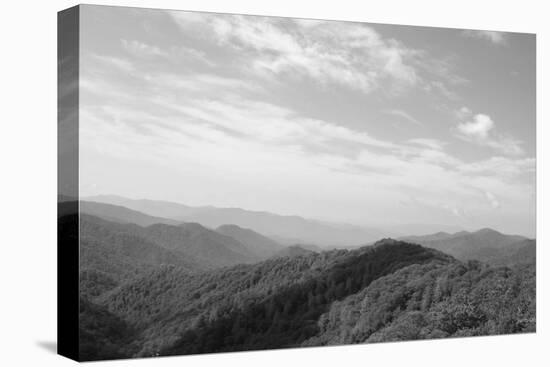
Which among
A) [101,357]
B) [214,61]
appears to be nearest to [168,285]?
[101,357]

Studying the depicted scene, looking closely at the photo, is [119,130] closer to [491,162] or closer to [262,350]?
[262,350]

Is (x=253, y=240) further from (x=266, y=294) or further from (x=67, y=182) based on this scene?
(x=67, y=182)

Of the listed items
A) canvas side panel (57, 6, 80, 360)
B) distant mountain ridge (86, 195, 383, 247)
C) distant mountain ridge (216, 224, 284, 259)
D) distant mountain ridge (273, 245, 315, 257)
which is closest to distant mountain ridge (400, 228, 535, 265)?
distant mountain ridge (86, 195, 383, 247)

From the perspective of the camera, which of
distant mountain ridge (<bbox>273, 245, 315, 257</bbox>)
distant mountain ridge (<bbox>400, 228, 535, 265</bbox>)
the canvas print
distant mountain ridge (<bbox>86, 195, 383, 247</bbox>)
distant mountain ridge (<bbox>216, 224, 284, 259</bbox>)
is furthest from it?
distant mountain ridge (<bbox>400, 228, 535, 265</bbox>)

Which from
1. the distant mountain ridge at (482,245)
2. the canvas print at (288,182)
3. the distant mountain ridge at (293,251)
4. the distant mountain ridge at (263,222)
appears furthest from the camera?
the distant mountain ridge at (482,245)

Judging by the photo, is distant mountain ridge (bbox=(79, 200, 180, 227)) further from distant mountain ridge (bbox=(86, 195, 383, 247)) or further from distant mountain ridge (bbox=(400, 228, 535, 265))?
distant mountain ridge (bbox=(400, 228, 535, 265))

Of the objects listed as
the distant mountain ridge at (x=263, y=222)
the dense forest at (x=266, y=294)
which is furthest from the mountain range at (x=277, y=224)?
the dense forest at (x=266, y=294)

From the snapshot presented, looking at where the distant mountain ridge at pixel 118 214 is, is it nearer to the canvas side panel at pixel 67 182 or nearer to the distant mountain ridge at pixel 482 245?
the canvas side panel at pixel 67 182
